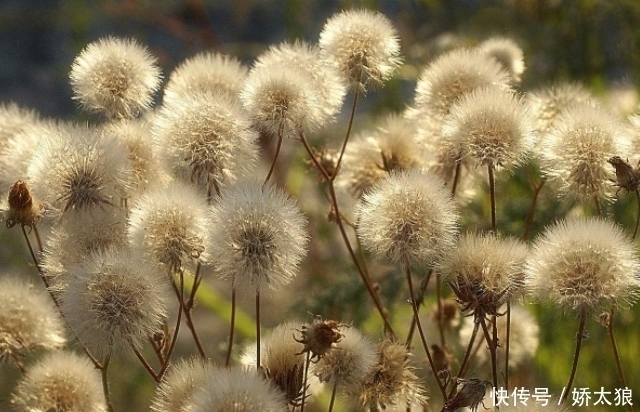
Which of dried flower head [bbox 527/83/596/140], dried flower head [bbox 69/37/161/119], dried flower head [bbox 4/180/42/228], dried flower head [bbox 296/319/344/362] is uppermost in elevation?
dried flower head [bbox 527/83/596/140]

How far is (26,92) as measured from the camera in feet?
12.3

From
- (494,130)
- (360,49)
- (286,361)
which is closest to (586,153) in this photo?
(494,130)

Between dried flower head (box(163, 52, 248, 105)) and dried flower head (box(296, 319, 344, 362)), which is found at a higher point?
dried flower head (box(163, 52, 248, 105))

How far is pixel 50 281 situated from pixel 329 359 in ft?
1.15

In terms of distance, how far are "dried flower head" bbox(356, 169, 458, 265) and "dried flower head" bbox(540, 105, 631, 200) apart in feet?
0.54

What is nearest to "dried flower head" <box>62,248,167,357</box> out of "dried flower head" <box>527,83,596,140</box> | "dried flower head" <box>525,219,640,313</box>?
"dried flower head" <box>525,219,640,313</box>

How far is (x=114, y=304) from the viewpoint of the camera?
875 millimetres

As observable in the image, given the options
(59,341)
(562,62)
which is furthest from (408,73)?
(59,341)

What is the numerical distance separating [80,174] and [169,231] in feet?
0.48

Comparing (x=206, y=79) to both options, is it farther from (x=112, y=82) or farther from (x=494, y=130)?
(x=494, y=130)

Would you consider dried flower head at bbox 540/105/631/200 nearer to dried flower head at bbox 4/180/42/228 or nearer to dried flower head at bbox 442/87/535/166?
dried flower head at bbox 442/87/535/166

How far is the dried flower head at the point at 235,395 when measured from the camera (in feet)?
2.52

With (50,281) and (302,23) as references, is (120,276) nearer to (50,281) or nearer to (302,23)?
(50,281)

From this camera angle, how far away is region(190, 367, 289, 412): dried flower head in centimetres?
77
